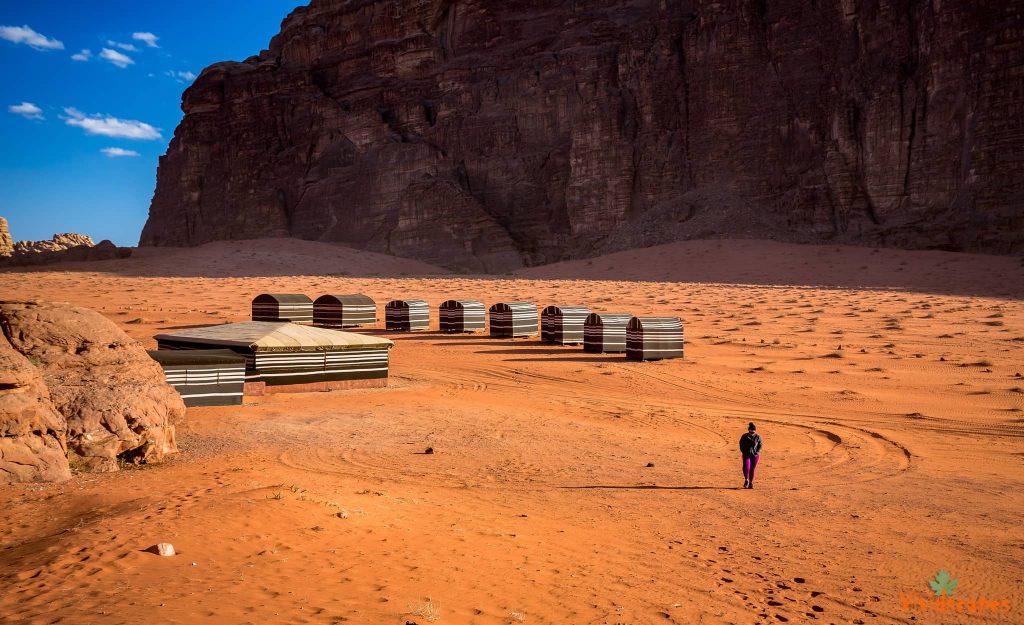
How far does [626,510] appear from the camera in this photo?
26.8 ft

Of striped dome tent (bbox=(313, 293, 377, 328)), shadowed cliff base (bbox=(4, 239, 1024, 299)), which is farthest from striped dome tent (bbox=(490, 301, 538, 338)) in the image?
shadowed cliff base (bbox=(4, 239, 1024, 299))

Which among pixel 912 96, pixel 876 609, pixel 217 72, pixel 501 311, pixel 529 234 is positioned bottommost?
pixel 876 609

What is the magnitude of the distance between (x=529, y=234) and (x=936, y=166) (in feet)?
98.1

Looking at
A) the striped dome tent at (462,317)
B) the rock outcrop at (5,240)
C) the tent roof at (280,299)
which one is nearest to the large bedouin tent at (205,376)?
the striped dome tent at (462,317)

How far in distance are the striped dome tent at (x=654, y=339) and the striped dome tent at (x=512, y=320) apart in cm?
571

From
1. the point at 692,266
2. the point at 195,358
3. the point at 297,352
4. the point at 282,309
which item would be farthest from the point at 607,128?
the point at 195,358

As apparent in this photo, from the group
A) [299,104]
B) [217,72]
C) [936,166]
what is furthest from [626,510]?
[217,72]

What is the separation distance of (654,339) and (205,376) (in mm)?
10671

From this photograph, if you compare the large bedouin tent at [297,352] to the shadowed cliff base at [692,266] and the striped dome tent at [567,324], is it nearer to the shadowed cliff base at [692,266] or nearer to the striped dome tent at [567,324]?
the striped dome tent at [567,324]

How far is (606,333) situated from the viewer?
827 inches

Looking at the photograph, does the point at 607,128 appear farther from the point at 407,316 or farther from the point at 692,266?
the point at 407,316

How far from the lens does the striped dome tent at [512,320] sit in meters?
24.9

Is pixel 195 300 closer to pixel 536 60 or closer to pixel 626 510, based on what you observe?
pixel 626 510

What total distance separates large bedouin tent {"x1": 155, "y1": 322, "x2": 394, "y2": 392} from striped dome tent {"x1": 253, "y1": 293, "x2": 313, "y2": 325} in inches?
360
